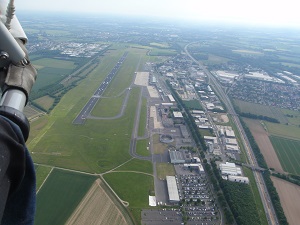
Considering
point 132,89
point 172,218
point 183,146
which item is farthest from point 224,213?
point 132,89

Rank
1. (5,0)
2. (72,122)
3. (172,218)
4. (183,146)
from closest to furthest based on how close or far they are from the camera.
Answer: (5,0), (172,218), (183,146), (72,122)

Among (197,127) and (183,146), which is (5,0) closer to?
(183,146)

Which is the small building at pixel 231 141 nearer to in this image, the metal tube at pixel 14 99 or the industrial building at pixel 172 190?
the industrial building at pixel 172 190

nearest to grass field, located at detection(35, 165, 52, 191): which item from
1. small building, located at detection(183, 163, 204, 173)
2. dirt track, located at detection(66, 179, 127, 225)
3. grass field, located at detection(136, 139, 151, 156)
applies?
dirt track, located at detection(66, 179, 127, 225)

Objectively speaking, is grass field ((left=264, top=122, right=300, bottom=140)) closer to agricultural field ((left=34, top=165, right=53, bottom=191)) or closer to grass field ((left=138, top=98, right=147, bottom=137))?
grass field ((left=138, top=98, right=147, bottom=137))

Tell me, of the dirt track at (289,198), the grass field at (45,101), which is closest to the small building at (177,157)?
the dirt track at (289,198)

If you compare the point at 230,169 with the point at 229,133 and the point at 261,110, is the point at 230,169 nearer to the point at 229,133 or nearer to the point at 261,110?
the point at 229,133

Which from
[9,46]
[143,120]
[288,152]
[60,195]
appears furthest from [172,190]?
[9,46]
